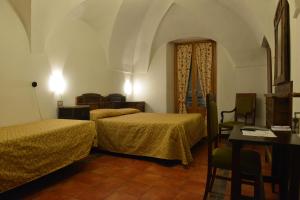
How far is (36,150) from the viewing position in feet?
7.52

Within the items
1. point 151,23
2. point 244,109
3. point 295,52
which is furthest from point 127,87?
point 295,52

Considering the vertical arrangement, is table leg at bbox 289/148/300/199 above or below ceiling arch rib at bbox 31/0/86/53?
below

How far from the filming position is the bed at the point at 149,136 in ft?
10.5

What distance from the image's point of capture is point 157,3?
474 cm

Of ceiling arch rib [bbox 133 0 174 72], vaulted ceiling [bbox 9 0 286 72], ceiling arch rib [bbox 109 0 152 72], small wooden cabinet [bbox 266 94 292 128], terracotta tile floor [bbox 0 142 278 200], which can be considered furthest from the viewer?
ceiling arch rib [bbox 133 0 174 72]

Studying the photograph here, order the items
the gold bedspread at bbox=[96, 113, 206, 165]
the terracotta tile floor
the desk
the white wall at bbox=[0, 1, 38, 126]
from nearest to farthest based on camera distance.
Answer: the desk
the terracotta tile floor
the white wall at bbox=[0, 1, 38, 126]
the gold bedspread at bbox=[96, 113, 206, 165]

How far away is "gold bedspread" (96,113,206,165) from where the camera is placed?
3207 mm

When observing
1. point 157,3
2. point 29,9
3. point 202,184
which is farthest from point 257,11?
point 29,9

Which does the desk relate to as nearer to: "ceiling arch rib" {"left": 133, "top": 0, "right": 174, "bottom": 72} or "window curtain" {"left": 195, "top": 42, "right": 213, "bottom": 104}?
"ceiling arch rib" {"left": 133, "top": 0, "right": 174, "bottom": 72}

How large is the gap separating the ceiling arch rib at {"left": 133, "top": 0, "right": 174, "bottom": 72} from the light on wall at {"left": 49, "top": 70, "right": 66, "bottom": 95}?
8.08ft

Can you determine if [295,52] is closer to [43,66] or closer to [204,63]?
[43,66]

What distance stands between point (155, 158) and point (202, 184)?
Result: 3.60ft

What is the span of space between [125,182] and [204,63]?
159 inches

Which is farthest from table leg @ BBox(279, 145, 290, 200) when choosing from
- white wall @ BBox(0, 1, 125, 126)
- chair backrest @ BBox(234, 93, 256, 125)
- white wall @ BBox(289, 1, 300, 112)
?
white wall @ BBox(0, 1, 125, 126)
